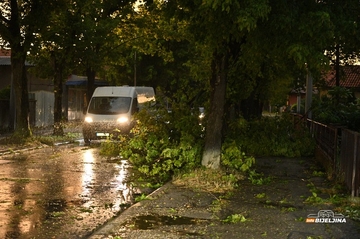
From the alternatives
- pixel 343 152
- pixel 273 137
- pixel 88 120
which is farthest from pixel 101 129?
pixel 343 152

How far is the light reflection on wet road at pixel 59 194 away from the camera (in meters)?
8.34

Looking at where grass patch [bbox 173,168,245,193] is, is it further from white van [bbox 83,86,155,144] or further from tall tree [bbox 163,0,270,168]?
white van [bbox 83,86,155,144]

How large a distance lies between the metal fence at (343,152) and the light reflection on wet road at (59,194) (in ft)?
13.9

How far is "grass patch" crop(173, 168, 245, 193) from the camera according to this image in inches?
458

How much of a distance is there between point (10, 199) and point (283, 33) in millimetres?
6227

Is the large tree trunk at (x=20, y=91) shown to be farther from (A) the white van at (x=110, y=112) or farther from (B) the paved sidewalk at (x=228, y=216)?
(B) the paved sidewalk at (x=228, y=216)

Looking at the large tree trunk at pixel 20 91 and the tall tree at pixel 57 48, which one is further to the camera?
the tall tree at pixel 57 48

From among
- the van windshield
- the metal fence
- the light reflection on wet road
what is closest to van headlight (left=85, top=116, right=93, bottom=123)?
the van windshield

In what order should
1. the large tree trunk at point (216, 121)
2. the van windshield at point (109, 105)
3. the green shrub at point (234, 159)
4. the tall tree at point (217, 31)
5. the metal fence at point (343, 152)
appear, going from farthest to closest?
the van windshield at point (109, 105) < the green shrub at point (234, 159) < the large tree trunk at point (216, 121) < the metal fence at point (343, 152) < the tall tree at point (217, 31)

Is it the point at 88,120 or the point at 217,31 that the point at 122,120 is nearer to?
the point at 88,120

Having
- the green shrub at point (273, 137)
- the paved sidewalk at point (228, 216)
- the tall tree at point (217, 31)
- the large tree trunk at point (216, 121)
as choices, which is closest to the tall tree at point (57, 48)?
the green shrub at point (273, 137)

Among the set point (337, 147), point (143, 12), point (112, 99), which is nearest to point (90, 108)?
point (112, 99)

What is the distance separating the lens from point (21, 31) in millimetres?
22906

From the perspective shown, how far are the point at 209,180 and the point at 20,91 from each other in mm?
12934
